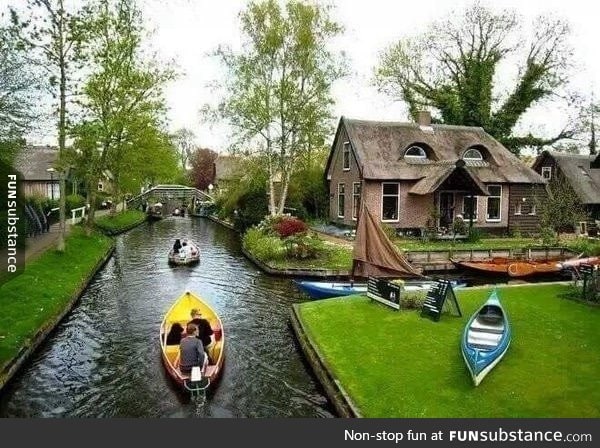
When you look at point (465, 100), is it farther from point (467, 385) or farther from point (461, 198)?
point (467, 385)

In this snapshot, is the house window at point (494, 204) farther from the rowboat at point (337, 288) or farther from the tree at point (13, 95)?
the tree at point (13, 95)

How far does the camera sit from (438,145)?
38844 mm

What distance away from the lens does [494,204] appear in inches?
1518

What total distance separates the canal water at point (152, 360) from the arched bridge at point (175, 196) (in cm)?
5223

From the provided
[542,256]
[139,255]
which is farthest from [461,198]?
[139,255]

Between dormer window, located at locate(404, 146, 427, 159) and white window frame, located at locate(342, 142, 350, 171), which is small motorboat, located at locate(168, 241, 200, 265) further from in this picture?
dormer window, located at locate(404, 146, 427, 159)

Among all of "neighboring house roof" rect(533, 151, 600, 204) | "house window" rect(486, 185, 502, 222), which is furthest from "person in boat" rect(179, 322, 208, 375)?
"neighboring house roof" rect(533, 151, 600, 204)

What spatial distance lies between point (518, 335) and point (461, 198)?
24.4 meters

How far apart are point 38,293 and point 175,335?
25.0ft

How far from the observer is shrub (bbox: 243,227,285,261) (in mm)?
29609

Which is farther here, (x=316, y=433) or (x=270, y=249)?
(x=270, y=249)

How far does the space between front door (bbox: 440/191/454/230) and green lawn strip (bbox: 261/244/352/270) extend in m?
10.3

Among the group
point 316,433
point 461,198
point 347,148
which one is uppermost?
point 347,148

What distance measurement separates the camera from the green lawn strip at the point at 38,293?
15548mm
